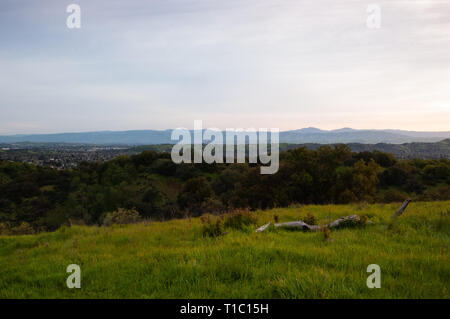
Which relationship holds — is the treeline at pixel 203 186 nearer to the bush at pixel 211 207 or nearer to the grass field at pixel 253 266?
the bush at pixel 211 207

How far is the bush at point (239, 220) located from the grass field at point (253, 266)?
23.8 inches

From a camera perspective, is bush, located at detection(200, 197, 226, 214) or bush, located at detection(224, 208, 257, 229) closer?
bush, located at detection(224, 208, 257, 229)

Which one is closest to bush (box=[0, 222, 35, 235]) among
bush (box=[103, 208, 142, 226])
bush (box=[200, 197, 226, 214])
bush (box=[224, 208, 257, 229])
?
bush (box=[103, 208, 142, 226])

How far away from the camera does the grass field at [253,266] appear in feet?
12.5

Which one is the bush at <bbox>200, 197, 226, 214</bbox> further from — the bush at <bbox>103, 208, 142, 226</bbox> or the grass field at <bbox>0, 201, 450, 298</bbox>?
the grass field at <bbox>0, 201, 450, 298</bbox>

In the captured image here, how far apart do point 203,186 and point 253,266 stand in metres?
44.0

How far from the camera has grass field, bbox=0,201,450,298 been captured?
12.5 feet

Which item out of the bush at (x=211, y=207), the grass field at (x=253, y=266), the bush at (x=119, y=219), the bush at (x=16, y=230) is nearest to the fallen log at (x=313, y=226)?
the grass field at (x=253, y=266)

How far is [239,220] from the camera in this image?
7918 millimetres

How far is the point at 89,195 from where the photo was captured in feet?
187

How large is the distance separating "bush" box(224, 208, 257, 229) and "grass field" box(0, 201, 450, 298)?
60 cm

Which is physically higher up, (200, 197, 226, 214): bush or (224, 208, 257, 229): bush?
(224, 208, 257, 229): bush

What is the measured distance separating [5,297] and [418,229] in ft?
30.8

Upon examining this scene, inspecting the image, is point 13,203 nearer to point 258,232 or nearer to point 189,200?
point 189,200
